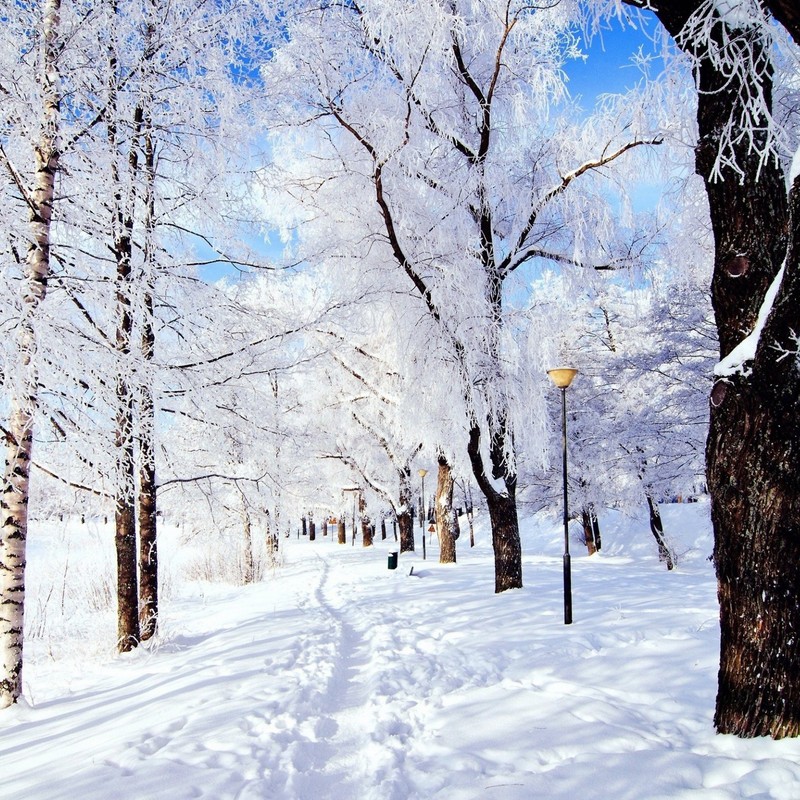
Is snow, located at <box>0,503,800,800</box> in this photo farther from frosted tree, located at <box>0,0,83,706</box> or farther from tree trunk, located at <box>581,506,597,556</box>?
tree trunk, located at <box>581,506,597,556</box>

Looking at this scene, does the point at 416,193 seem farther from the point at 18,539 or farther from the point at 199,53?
the point at 18,539

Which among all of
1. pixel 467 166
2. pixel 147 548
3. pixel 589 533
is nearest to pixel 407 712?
pixel 147 548

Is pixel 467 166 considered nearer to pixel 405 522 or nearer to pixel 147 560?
pixel 147 560

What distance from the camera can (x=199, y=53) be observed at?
574 cm

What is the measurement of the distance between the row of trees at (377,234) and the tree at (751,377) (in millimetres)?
18

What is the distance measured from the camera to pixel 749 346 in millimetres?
3430

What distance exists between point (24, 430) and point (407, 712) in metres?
4.16

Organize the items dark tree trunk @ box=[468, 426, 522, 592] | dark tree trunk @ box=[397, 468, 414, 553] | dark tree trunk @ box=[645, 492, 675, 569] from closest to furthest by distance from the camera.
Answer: dark tree trunk @ box=[468, 426, 522, 592], dark tree trunk @ box=[645, 492, 675, 569], dark tree trunk @ box=[397, 468, 414, 553]

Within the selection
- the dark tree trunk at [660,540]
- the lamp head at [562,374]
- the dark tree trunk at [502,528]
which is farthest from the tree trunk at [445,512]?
the lamp head at [562,374]

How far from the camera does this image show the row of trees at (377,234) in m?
3.54

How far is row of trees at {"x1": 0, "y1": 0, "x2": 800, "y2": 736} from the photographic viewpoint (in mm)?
3545

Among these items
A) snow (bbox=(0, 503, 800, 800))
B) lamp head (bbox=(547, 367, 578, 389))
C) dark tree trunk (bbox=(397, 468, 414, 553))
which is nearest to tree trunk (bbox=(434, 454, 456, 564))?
dark tree trunk (bbox=(397, 468, 414, 553))

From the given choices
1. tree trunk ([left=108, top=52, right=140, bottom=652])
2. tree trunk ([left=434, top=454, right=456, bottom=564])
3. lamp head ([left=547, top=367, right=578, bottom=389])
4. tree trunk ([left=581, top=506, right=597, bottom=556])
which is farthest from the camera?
tree trunk ([left=581, top=506, right=597, bottom=556])

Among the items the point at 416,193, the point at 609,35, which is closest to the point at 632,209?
the point at 416,193
